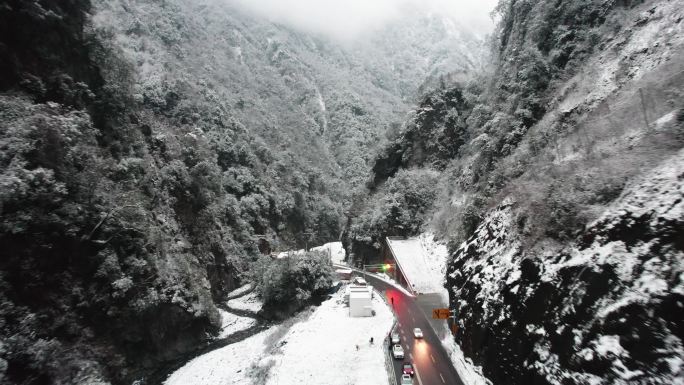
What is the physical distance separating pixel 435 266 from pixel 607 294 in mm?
32846

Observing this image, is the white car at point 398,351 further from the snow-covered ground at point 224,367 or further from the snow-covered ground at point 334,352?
the snow-covered ground at point 224,367

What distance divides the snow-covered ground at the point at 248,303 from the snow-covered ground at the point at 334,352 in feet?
55.1

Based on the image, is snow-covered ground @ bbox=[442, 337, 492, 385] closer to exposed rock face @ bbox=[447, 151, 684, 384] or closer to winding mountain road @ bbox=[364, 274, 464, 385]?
winding mountain road @ bbox=[364, 274, 464, 385]

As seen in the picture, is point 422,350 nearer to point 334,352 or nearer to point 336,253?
point 334,352

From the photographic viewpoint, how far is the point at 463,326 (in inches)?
1001

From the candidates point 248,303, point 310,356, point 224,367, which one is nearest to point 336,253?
point 248,303

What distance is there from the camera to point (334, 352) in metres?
30.6

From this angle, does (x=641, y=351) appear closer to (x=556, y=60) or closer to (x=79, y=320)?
(x=79, y=320)

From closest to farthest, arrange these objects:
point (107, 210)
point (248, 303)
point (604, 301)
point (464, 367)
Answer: point (604, 301)
point (464, 367)
point (107, 210)
point (248, 303)

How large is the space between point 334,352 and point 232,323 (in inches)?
Answer: 896

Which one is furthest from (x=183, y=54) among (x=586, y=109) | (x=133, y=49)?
(x=586, y=109)

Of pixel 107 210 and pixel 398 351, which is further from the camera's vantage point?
pixel 107 210

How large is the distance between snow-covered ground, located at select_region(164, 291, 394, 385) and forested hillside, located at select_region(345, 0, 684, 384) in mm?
7682

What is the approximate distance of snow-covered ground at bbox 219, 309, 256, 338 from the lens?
152 ft
